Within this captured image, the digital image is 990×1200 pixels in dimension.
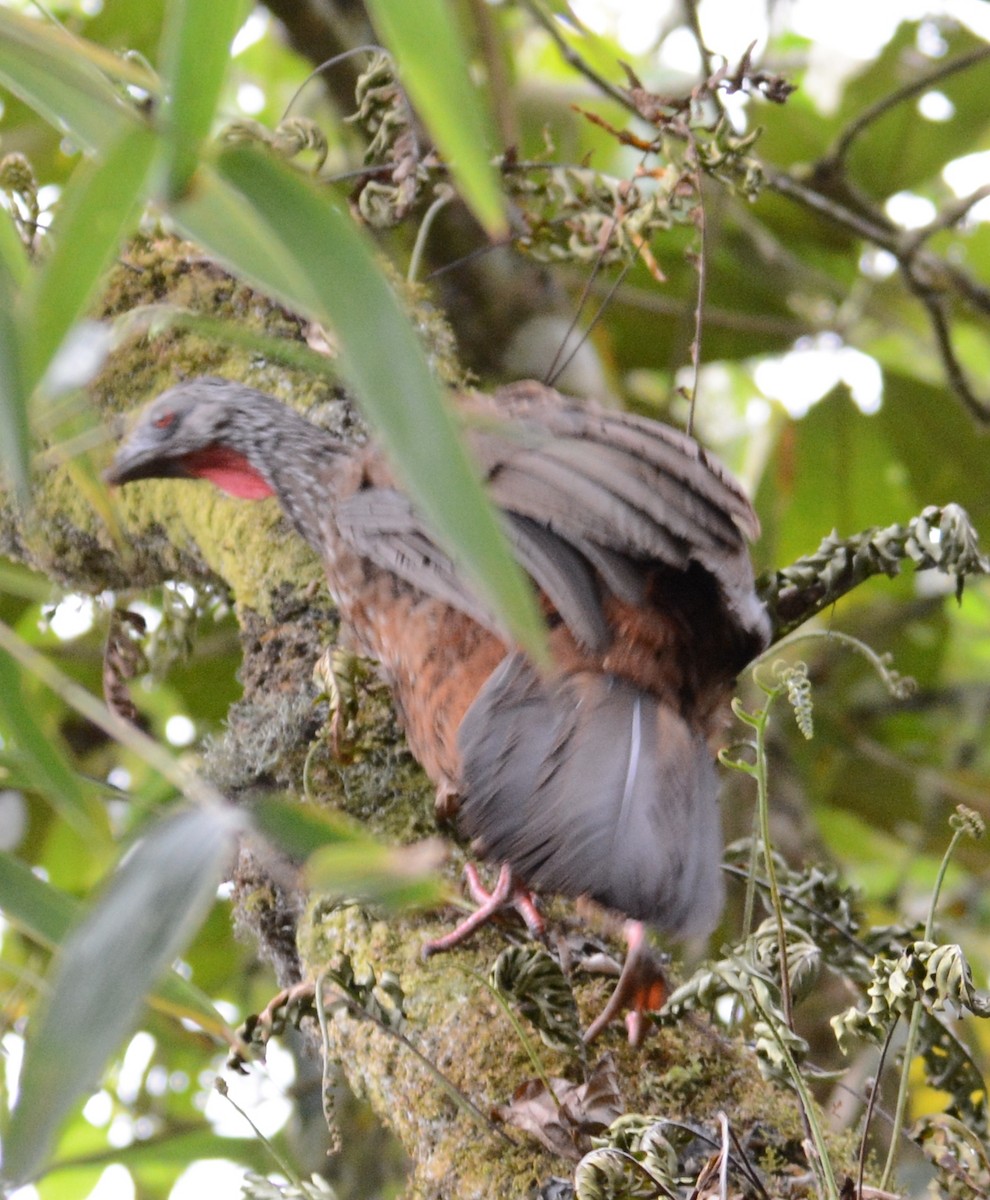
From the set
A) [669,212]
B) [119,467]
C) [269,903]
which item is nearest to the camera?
[269,903]

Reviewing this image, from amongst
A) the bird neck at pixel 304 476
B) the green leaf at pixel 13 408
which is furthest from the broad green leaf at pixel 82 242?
the bird neck at pixel 304 476

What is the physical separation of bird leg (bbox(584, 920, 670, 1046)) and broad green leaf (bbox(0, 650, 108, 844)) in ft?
2.39

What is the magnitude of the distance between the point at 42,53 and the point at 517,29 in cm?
453

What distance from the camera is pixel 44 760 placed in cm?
141

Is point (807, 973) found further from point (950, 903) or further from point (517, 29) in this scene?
point (517, 29)

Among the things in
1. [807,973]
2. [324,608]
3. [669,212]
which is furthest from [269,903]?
[669,212]

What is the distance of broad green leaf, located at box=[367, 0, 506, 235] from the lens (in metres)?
1.06

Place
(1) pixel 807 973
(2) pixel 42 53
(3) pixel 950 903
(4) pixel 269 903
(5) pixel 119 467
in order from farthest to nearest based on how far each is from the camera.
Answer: (3) pixel 950 903 < (5) pixel 119 467 < (4) pixel 269 903 < (1) pixel 807 973 < (2) pixel 42 53

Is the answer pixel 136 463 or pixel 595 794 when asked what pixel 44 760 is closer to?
pixel 595 794

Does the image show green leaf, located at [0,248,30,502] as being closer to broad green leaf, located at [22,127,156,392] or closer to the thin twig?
broad green leaf, located at [22,127,156,392]

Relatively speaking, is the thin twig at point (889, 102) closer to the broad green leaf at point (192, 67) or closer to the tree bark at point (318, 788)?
the tree bark at point (318, 788)

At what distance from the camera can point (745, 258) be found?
4738mm

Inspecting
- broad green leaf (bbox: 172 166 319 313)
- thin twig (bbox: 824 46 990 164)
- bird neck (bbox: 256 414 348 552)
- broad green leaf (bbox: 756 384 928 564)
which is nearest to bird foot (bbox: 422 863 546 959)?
bird neck (bbox: 256 414 348 552)

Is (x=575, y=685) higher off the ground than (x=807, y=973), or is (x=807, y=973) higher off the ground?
(x=575, y=685)
